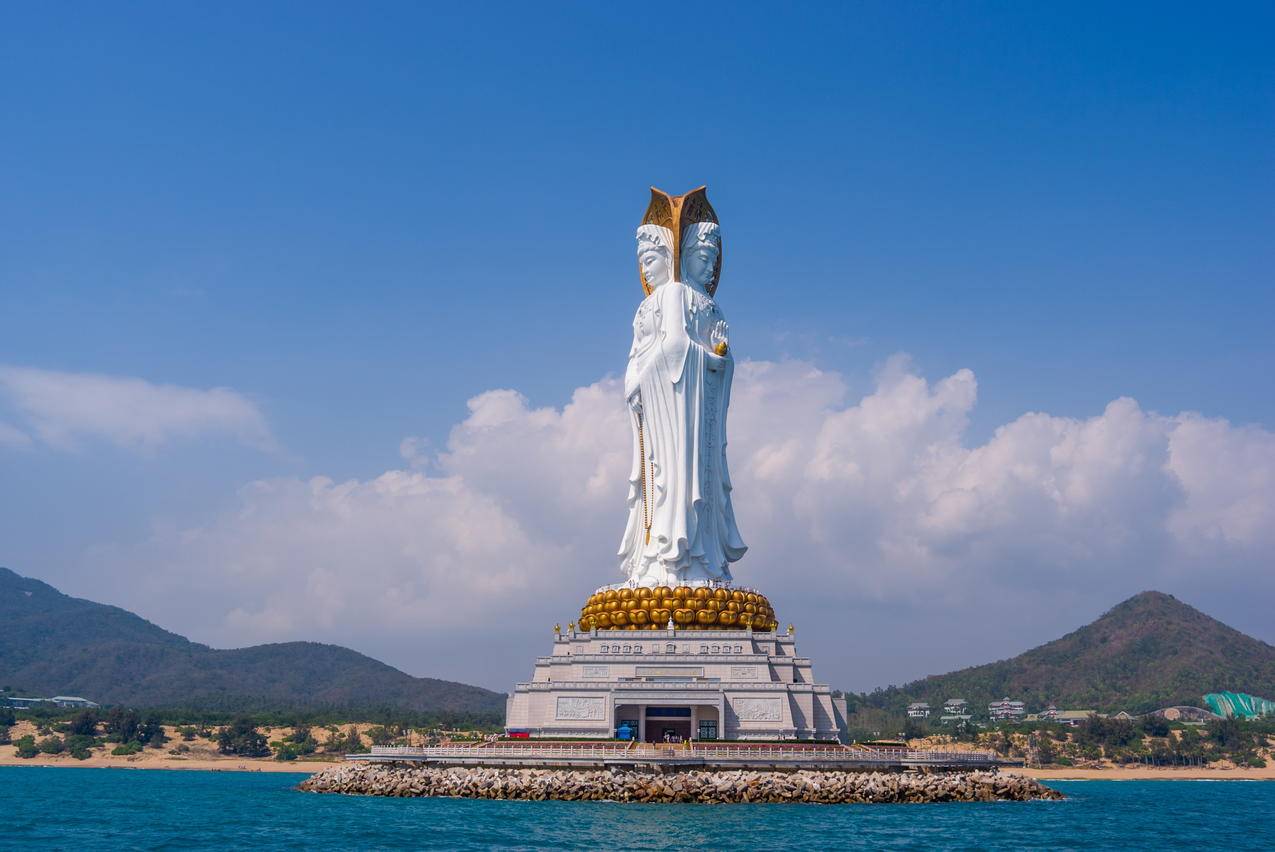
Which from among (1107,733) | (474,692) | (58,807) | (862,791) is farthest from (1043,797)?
(474,692)

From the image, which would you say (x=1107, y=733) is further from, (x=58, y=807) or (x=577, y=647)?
(x=58, y=807)

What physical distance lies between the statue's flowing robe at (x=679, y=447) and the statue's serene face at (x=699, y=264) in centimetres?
85

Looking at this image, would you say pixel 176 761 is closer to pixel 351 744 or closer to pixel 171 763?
pixel 171 763

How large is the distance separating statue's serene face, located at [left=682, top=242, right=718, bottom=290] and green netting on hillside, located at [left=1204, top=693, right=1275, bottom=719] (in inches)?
2492

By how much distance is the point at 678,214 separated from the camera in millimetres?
43125

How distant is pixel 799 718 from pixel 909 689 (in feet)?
283

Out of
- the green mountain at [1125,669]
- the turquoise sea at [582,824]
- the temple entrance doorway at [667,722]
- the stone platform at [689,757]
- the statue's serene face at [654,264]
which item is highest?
the statue's serene face at [654,264]

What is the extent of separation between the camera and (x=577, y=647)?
3853 centimetres

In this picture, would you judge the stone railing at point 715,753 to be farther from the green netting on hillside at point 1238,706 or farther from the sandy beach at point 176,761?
the green netting on hillside at point 1238,706

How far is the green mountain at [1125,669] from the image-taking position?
361ft

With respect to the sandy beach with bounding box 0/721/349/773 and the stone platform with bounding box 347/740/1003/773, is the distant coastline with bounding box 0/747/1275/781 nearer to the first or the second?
the sandy beach with bounding box 0/721/349/773

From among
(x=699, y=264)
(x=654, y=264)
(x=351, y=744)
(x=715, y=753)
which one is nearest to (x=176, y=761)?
(x=351, y=744)

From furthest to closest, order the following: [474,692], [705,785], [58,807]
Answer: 1. [474,692]
2. [58,807]
3. [705,785]

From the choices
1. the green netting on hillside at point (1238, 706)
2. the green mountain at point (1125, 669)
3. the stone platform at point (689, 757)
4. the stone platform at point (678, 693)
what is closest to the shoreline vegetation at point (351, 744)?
the green netting on hillside at point (1238, 706)
